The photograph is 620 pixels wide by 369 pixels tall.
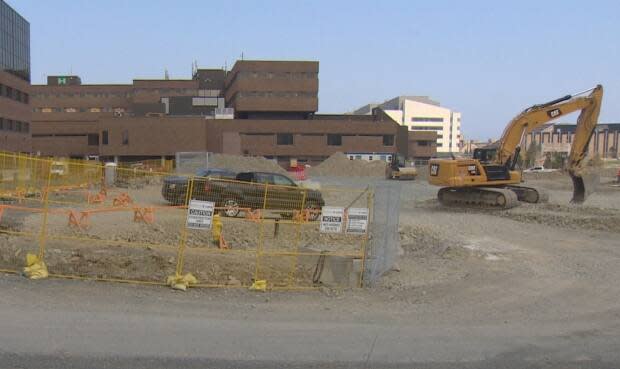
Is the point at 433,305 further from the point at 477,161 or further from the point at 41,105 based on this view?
the point at 41,105

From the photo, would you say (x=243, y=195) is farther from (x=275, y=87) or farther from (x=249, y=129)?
(x=275, y=87)

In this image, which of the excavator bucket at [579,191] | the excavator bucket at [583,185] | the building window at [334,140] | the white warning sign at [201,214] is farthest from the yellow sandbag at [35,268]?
the building window at [334,140]

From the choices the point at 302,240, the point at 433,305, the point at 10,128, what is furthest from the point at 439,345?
the point at 10,128

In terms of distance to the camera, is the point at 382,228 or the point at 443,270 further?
the point at 443,270

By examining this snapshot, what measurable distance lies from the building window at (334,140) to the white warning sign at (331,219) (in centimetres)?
7423

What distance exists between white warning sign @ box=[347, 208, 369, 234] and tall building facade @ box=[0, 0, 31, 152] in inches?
2640

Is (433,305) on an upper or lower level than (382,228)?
lower

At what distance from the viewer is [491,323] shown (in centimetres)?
755

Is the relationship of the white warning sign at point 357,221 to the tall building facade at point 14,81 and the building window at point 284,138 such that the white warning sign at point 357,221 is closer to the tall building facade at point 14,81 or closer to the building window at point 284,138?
the tall building facade at point 14,81

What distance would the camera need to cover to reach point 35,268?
9016 millimetres

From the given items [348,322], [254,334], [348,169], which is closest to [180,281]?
[254,334]

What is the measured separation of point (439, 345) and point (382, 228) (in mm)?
3843

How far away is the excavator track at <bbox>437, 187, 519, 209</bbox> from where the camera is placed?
22156 millimetres

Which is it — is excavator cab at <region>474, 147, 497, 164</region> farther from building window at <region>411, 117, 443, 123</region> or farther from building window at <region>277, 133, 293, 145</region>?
building window at <region>411, 117, 443, 123</region>
